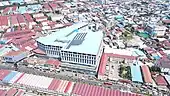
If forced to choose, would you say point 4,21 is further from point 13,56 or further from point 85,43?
point 85,43

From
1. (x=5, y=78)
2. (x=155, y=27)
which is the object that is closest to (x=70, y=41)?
(x=5, y=78)

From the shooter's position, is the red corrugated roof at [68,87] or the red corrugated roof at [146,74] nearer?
the red corrugated roof at [68,87]

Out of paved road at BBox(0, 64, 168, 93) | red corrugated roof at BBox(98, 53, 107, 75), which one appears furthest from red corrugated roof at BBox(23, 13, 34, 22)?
red corrugated roof at BBox(98, 53, 107, 75)

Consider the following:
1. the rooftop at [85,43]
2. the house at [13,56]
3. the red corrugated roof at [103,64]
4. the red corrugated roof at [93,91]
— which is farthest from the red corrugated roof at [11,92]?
the red corrugated roof at [103,64]

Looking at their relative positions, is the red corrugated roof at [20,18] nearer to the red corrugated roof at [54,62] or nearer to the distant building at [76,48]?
the distant building at [76,48]

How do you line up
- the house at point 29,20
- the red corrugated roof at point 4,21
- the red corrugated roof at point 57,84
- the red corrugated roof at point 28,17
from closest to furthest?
the red corrugated roof at point 57,84
the red corrugated roof at point 4,21
the house at point 29,20
the red corrugated roof at point 28,17

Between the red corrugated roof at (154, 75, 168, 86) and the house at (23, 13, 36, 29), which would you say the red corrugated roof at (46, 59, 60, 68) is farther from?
the house at (23, 13, 36, 29)
